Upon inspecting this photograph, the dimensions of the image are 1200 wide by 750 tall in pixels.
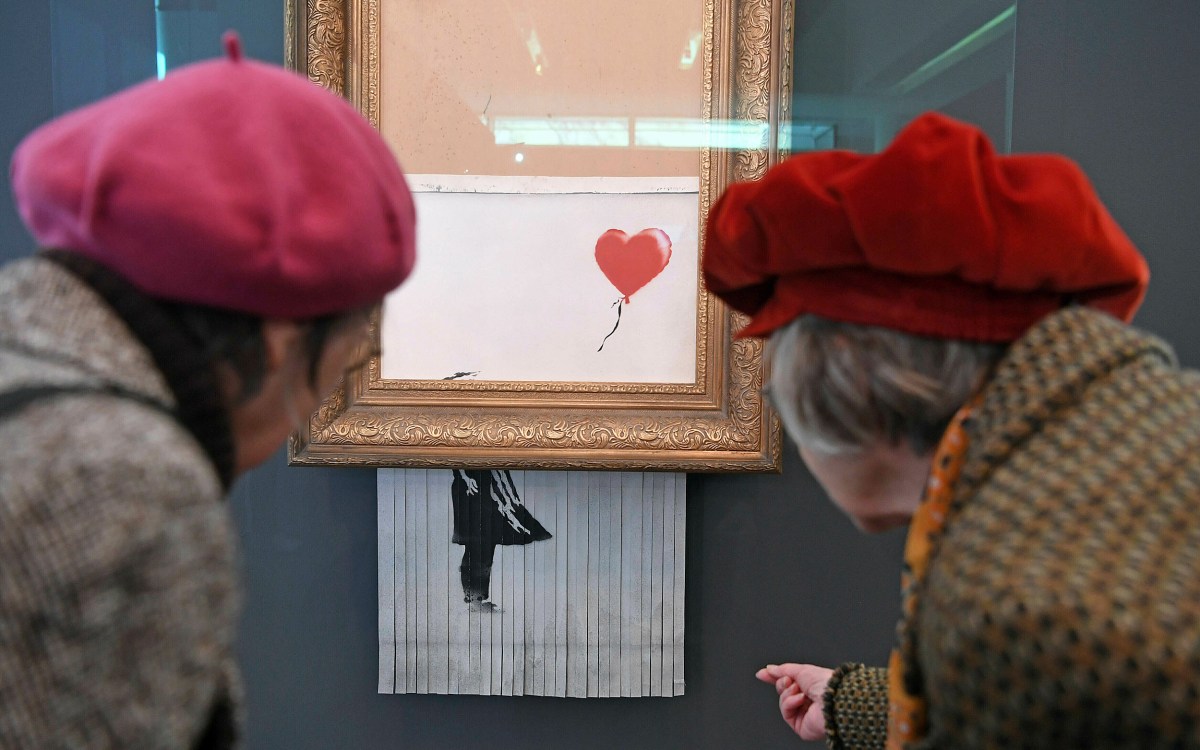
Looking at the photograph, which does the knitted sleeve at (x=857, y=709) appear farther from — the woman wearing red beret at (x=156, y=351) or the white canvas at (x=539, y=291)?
the woman wearing red beret at (x=156, y=351)

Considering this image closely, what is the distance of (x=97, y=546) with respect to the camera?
0.47 meters

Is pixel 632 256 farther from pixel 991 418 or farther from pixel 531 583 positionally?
pixel 991 418

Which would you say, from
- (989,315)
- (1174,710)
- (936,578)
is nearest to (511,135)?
(989,315)

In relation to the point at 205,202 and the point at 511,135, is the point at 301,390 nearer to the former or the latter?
the point at 205,202

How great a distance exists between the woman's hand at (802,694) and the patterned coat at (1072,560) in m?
0.50

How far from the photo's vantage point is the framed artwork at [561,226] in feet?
4.22

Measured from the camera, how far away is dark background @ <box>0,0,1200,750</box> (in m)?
1.35

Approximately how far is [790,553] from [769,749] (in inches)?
13.5

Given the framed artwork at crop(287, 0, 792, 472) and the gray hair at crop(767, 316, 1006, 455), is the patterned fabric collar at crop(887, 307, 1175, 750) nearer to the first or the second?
the gray hair at crop(767, 316, 1006, 455)

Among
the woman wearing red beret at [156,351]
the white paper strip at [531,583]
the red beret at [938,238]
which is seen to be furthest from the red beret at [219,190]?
the white paper strip at [531,583]

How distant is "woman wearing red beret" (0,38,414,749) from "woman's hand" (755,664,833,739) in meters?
0.75

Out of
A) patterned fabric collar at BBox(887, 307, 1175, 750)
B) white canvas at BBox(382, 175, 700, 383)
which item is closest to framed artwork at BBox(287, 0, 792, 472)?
white canvas at BBox(382, 175, 700, 383)

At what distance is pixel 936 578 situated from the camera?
2.01 feet

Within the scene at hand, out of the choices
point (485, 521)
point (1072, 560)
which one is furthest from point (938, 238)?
point (485, 521)
